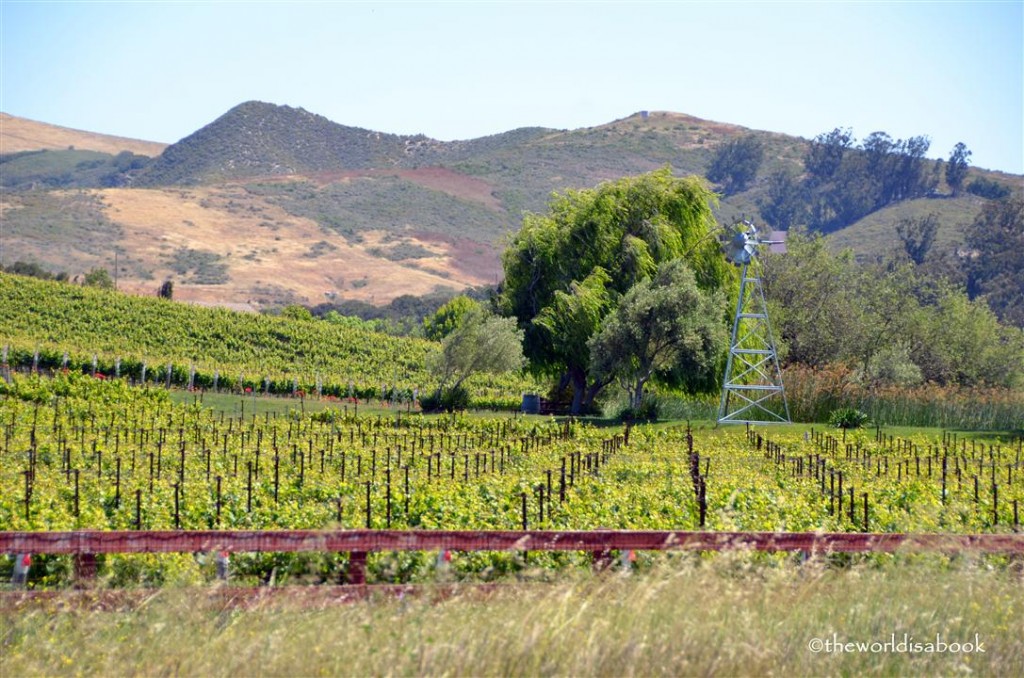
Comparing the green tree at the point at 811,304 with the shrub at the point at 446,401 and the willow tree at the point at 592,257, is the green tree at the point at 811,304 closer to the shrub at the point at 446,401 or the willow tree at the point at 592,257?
the willow tree at the point at 592,257

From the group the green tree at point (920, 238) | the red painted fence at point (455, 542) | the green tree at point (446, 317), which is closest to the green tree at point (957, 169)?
the green tree at point (920, 238)

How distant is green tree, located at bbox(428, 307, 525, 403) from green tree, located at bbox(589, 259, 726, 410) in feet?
13.1

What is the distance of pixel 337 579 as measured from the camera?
40.7 ft

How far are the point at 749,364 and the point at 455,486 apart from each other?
2582 cm

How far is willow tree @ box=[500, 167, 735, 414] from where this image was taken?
5188cm

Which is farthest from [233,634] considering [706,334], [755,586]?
[706,334]

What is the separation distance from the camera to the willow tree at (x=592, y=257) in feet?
170

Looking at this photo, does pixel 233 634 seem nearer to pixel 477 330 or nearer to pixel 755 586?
pixel 755 586

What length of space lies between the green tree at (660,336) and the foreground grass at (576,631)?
35650mm

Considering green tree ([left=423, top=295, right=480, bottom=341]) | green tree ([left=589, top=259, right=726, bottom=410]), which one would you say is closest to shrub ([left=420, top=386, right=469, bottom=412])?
green tree ([left=589, top=259, right=726, bottom=410])

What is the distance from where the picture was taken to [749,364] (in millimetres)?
44156

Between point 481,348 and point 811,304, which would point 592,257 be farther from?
point 811,304

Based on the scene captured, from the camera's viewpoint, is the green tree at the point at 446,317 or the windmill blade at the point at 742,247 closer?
the windmill blade at the point at 742,247

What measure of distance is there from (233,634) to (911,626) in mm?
5366
